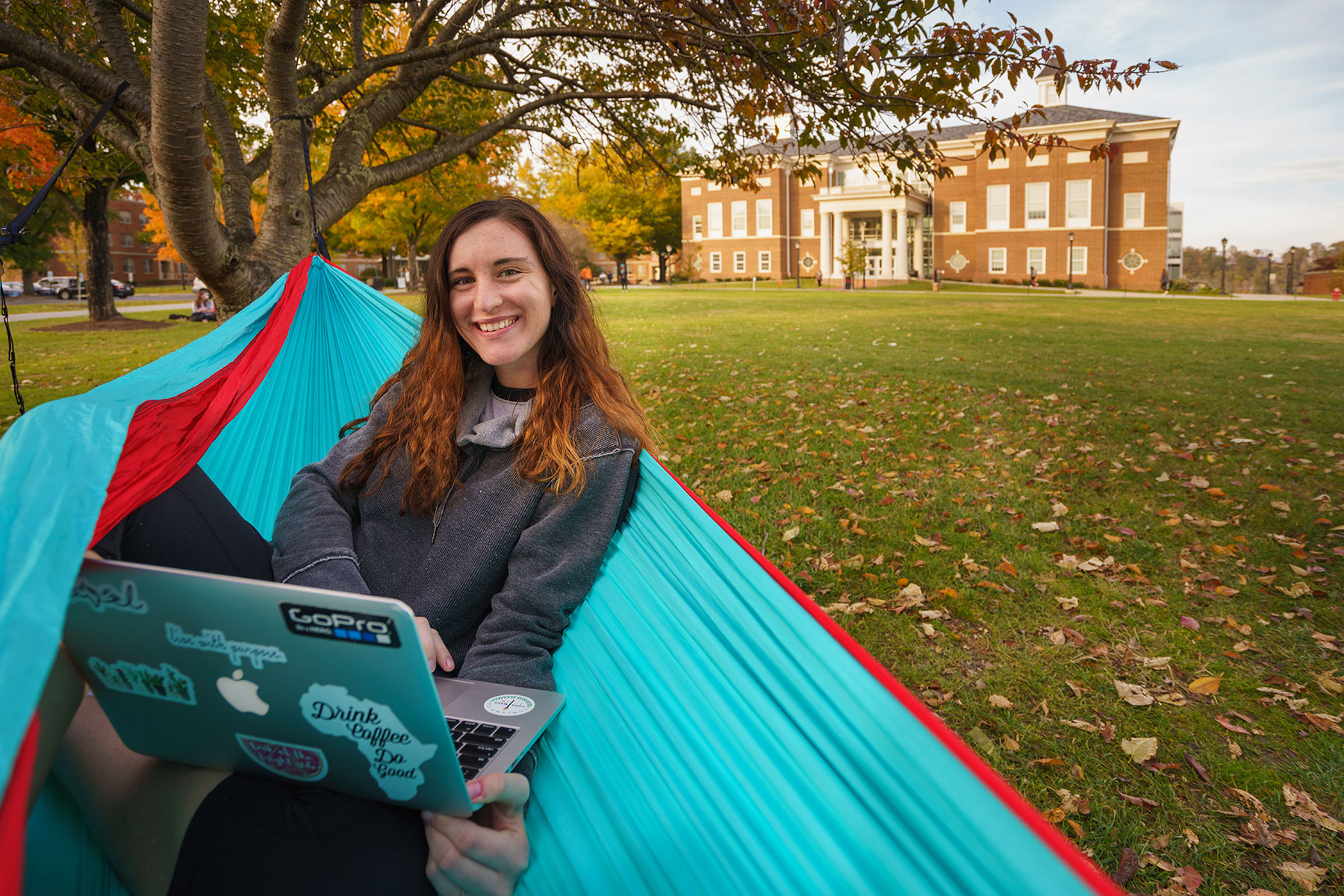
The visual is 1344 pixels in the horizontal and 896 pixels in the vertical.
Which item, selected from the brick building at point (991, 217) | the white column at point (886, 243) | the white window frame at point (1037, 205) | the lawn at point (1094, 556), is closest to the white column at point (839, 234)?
the brick building at point (991, 217)

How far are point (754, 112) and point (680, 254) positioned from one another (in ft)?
127

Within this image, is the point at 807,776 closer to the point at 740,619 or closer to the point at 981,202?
the point at 740,619

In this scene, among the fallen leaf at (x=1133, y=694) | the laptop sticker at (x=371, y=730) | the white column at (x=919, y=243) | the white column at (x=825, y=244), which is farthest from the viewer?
the white column at (x=919, y=243)

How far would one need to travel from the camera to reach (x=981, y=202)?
34.3 m

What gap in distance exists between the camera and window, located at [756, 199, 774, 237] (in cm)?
3966

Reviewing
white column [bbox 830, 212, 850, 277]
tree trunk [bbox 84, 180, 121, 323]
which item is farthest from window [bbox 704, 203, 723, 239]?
tree trunk [bbox 84, 180, 121, 323]

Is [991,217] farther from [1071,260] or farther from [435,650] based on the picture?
[435,650]

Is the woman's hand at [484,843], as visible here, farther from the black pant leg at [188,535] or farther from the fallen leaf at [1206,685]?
the fallen leaf at [1206,685]

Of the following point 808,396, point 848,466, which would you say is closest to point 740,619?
point 848,466

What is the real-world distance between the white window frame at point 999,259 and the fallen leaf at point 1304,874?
36344 millimetres

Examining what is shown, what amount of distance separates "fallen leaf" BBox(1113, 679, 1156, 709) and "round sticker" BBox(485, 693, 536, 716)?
2.13 meters

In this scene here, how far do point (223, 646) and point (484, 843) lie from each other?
1.46 ft

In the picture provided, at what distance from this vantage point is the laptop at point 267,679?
844 mm

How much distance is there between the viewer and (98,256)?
609 inches
